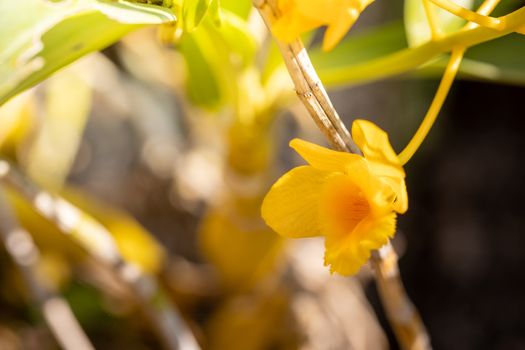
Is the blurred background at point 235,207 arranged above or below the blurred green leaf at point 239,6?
below

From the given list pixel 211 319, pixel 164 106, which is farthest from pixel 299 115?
pixel 211 319

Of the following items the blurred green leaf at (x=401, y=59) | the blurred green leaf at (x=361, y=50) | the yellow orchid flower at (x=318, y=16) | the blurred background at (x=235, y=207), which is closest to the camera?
the yellow orchid flower at (x=318, y=16)

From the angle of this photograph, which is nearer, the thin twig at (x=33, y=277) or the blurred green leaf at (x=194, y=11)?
the blurred green leaf at (x=194, y=11)

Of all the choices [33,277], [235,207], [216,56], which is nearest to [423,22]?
[216,56]

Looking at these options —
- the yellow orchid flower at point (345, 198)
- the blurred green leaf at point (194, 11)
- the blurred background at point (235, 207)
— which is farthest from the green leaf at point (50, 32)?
the blurred background at point (235, 207)

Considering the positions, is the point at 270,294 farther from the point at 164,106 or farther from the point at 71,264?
the point at 164,106

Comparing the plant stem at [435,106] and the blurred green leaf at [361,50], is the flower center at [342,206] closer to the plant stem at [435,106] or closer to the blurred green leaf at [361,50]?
the plant stem at [435,106]

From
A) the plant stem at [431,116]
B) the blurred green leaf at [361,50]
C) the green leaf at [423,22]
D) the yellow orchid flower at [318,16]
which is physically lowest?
the blurred green leaf at [361,50]

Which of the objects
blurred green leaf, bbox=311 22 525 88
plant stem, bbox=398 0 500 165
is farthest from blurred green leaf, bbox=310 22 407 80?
plant stem, bbox=398 0 500 165
